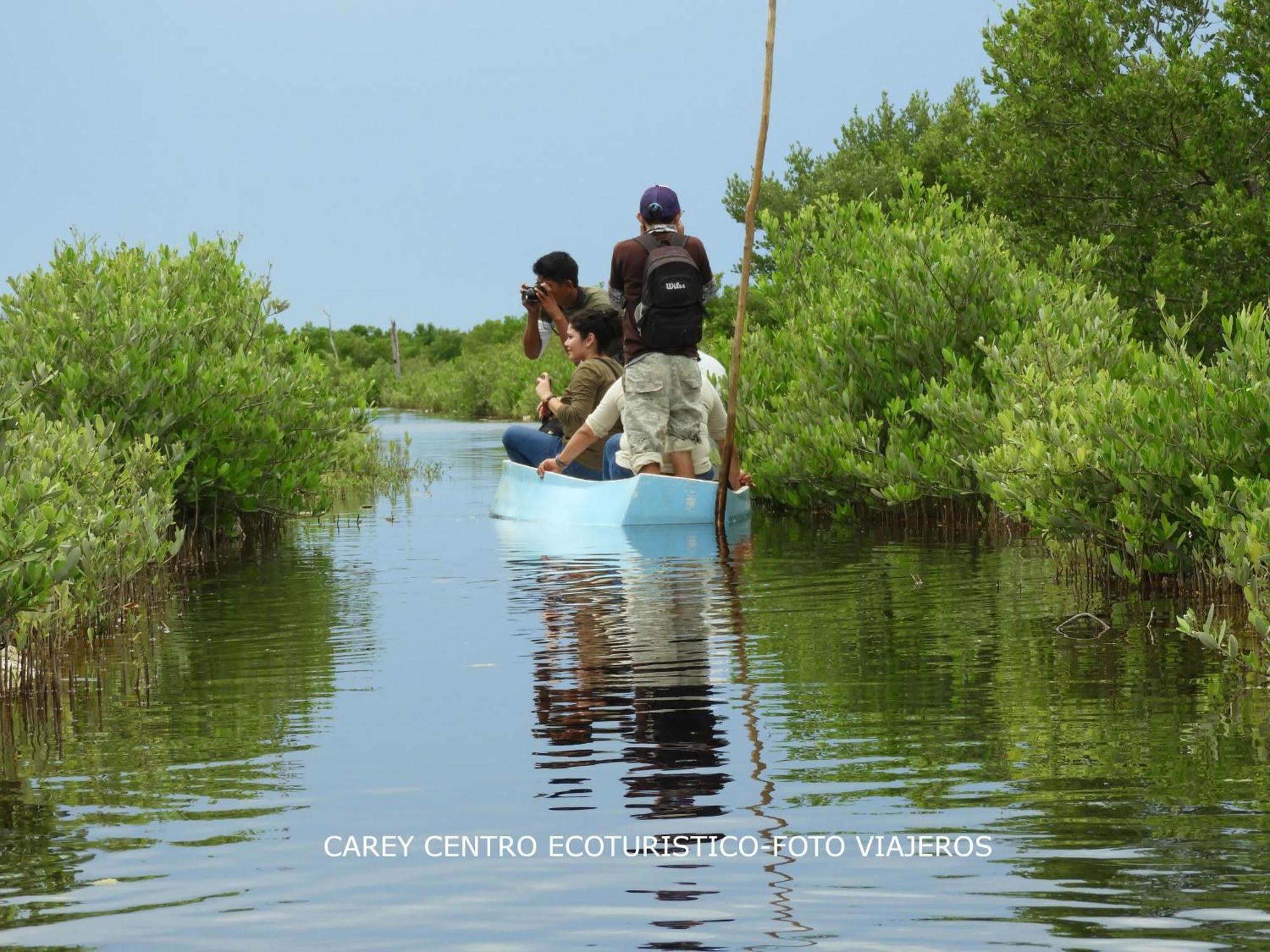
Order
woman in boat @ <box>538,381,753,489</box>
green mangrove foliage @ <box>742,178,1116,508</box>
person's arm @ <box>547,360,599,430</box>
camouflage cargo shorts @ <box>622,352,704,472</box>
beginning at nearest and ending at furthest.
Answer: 1. camouflage cargo shorts @ <box>622,352,704,472</box>
2. green mangrove foliage @ <box>742,178,1116,508</box>
3. woman in boat @ <box>538,381,753,489</box>
4. person's arm @ <box>547,360,599,430</box>

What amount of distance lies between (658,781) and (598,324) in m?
10.4

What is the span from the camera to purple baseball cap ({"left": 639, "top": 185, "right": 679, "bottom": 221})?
45.3 ft

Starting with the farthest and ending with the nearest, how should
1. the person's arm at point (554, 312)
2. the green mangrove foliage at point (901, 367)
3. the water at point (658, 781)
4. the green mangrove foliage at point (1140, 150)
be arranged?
1. the green mangrove foliage at point (1140, 150)
2. the person's arm at point (554, 312)
3. the green mangrove foliage at point (901, 367)
4. the water at point (658, 781)

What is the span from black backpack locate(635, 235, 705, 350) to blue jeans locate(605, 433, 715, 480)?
1529mm

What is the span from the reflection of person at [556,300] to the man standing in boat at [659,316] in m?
1.58

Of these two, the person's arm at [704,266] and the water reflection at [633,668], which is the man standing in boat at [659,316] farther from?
the water reflection at [633,668]

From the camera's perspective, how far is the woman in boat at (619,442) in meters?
15.1

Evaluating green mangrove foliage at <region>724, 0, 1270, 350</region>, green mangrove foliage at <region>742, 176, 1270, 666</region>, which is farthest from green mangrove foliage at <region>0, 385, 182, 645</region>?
green mangrove foliage at <region>724, 0, 1270, 350</region>

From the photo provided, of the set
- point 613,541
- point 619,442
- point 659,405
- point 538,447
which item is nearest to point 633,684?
point 613,541

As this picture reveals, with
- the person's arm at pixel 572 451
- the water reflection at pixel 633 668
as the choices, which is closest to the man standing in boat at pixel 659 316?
the person's arm at pixel 572 451

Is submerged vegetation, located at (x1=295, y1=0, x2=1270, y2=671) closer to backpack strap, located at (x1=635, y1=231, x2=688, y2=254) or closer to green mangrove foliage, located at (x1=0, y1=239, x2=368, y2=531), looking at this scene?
backpack strap, located at (x1=635, y1=231, x2=688, y2=254)

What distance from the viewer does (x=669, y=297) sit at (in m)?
13.6

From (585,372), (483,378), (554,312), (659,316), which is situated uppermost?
(483,378)

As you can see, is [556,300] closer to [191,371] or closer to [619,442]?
[619,442]
